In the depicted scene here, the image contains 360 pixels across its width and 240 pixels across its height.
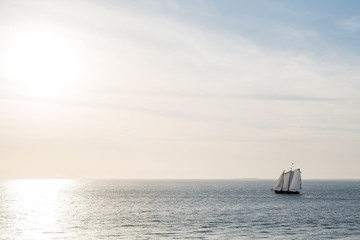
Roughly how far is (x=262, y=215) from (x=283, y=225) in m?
17.8

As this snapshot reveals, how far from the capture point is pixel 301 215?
334 feet

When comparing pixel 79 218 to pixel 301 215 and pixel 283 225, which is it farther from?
pixel 301 215

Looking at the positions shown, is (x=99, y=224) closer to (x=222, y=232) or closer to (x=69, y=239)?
(x=69, y=239)

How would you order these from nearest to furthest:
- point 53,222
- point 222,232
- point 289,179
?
point 222,232, point 53,222, point 289,179

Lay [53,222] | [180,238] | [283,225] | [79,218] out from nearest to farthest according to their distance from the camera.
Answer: [180,238], [283,225], [53,222], [79,218]

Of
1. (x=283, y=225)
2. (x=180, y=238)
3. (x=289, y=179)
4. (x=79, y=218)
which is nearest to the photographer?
(x=180, y=238)

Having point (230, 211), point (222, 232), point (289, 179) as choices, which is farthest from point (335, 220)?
point (289, 179)

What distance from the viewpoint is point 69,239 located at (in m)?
67.1

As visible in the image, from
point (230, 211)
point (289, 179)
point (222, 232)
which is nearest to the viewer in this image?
point (222, 232)

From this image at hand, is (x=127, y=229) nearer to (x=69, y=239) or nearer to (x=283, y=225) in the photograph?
(x=69, y=239)

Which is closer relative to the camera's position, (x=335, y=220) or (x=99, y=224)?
(x=99, y=224)

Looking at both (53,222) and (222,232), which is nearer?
(222,232)

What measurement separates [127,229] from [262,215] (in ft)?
128

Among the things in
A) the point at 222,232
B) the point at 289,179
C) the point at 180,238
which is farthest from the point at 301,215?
the point at 289,179
